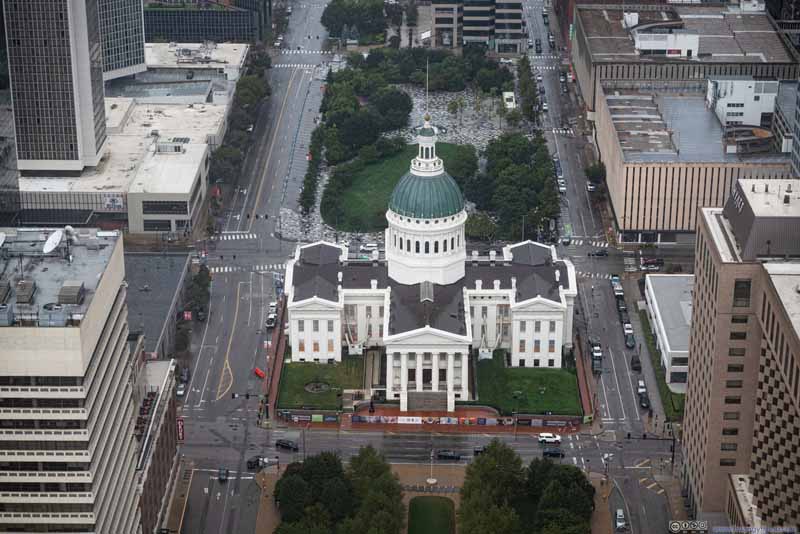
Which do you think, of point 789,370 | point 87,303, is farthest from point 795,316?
point 87,303

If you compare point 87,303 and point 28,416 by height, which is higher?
point 87,303

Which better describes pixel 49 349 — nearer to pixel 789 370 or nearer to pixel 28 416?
pixel 28 416

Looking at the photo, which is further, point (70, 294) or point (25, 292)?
point (25, 292)

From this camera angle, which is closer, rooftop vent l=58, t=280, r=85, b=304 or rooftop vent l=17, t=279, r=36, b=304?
rooftop vent l=58, t=280, r=85, b=304

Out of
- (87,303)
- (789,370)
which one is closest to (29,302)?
(87,303)

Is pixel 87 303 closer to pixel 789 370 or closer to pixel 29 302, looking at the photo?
pixel 29 302

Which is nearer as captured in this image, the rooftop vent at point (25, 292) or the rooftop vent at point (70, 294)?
the rooftop vent at point (70, 294)

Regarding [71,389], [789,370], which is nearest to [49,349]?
[71,389]

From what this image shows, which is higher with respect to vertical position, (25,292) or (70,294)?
(25,292)
